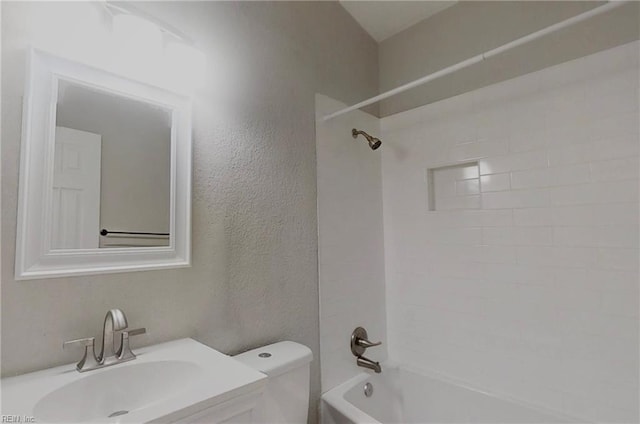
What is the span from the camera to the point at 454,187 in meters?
2.00

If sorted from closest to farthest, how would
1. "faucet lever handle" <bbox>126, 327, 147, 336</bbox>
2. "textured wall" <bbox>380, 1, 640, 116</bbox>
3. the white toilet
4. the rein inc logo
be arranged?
1. the rein inc logo
2. "faucet lever handle" <bbox>126, 327, 147, 336</bbox>
3. the white toilet
4. "textured wall" <bbox>380, 1, 640, 116</bbox>

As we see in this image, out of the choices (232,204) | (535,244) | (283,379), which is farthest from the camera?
(535,244)

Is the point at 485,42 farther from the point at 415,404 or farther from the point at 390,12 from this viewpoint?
the point at 415,404

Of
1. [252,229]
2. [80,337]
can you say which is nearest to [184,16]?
[252,229]

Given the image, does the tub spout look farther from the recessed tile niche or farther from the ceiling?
the ceiling

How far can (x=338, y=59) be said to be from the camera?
2.03 metres

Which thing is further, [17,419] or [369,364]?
[369,364]

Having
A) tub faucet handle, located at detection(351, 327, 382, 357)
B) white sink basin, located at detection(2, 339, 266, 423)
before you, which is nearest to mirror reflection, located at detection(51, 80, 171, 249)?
white sink basin, located at detection(2, 339, 266, 423)

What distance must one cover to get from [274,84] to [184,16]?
471mm

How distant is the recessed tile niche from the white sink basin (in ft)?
5.04

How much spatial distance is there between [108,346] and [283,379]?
0.61m

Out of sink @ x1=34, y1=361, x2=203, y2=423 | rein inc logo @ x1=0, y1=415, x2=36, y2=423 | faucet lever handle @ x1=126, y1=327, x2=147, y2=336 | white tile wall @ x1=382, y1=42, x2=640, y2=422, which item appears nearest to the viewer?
rein inc logo @ x1=0, y1=415, x2=36, y2=423

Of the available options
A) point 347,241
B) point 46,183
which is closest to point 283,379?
point 347,241

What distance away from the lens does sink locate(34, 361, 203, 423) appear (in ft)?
2.74
